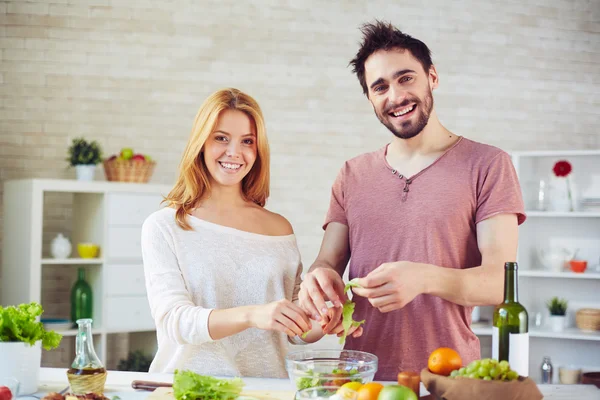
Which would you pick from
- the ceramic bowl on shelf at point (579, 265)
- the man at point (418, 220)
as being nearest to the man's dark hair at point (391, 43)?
the man at point (418, 220)

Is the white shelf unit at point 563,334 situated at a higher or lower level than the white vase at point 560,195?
lower

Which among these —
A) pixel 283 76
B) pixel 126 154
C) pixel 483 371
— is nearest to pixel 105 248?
pixel 126 154

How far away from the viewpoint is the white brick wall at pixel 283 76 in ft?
17.3

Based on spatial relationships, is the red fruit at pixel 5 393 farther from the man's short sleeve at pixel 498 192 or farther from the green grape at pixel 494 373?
the man's short sleeve at pixel 498 192

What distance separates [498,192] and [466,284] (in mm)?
331

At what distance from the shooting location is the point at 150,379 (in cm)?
213

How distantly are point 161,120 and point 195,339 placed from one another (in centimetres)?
358

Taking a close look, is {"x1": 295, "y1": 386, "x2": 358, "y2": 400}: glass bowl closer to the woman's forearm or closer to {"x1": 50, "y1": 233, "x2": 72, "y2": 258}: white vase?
the woman's forearm

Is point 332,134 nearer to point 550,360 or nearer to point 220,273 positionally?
point 550,360

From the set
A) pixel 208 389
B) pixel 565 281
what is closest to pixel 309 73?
pixel 565 281

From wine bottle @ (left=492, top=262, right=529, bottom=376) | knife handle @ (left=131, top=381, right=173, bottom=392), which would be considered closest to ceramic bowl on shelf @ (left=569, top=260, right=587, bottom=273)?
wine bottle @ (left=492, top=262, right=529, bottom=376)

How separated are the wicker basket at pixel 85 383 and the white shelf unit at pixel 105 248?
285 centimetres

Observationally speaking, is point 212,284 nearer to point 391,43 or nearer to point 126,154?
point 391,43

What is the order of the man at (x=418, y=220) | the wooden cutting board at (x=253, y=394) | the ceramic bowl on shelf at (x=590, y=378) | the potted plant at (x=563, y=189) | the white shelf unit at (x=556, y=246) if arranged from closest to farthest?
1. the wooden cutting board at (x=253, y=394)
2. the man at (x=418, y=220)
3. the ceramic bowl on shelf at (x=590, y=378)
4. the potted plant at (x=563, y=189)
5. the white shelf unit at (x=556, y=246)
